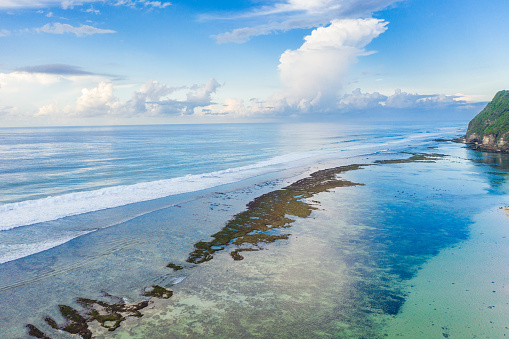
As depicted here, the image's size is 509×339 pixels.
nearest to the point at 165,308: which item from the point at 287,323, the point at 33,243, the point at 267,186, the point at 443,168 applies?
the point at 287,323

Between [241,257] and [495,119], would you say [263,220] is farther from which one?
[495,119]

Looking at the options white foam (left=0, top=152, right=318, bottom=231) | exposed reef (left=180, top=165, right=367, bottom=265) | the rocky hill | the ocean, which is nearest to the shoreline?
exposed reef (left=180, top=165, right=367, bottom=265)

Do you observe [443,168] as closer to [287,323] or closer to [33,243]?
[287,323]

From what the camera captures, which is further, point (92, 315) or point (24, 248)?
point (24, 248)

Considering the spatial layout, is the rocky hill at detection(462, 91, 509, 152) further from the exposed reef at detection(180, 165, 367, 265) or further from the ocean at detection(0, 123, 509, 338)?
the exposed reef at detection(180, 165, 367, 265)

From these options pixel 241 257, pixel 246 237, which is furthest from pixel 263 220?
pixel 241 257
